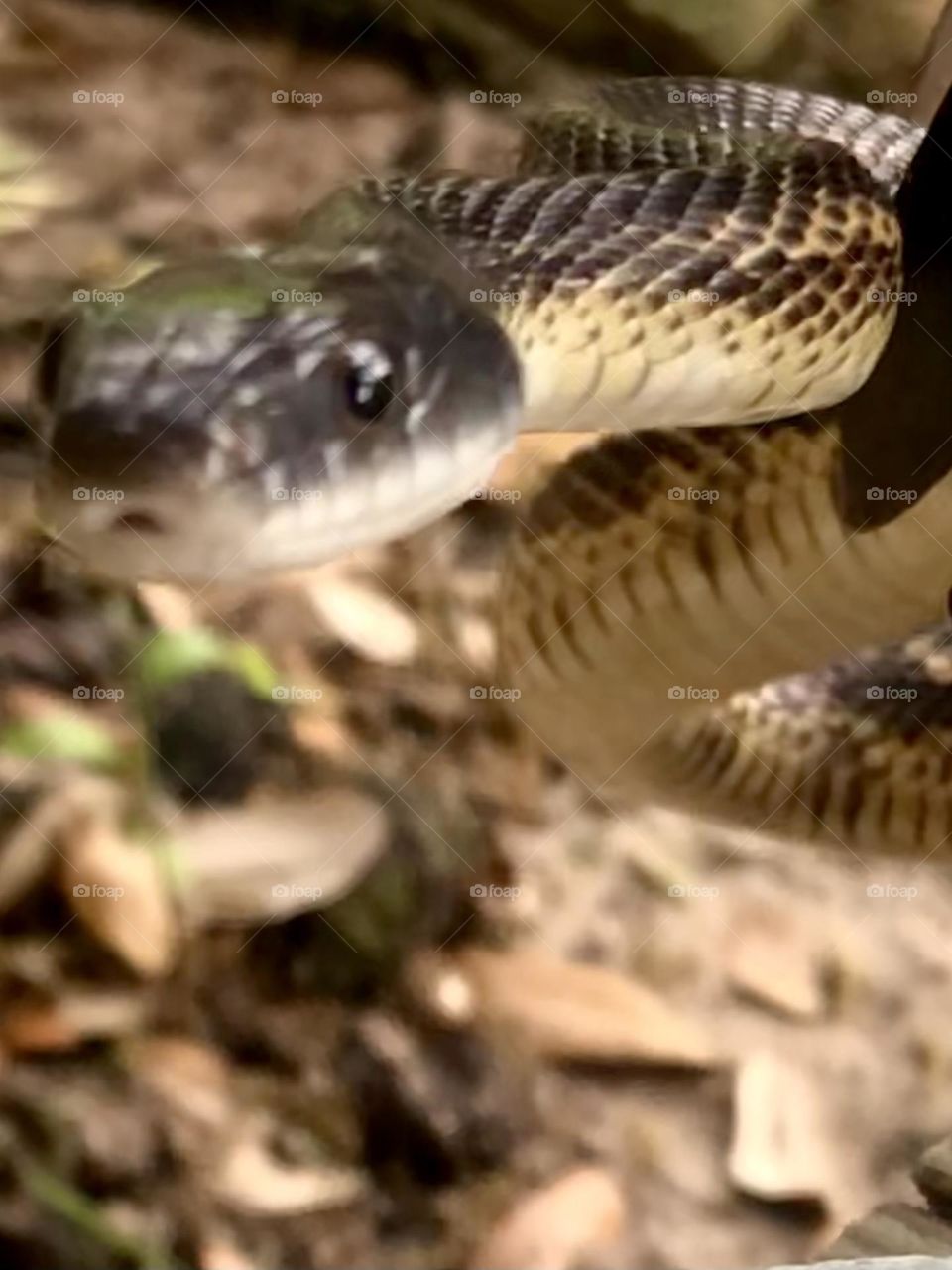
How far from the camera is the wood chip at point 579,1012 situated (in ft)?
2.35

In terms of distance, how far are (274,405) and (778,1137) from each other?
556 millimetres

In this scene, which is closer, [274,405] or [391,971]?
[274,405]

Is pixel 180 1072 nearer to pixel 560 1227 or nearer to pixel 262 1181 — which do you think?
pixel 262 1181

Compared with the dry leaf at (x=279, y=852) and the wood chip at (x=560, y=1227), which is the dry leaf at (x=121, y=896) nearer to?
the dry leaf at (x=279, y=852)

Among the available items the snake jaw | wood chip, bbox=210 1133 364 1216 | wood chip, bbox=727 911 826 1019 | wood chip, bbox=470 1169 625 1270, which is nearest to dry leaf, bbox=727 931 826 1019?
wood chip, bbox=727 911 826 1019

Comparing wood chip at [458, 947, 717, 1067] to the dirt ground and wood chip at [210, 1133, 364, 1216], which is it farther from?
wood chip at [210, 1133, 364, 1216]

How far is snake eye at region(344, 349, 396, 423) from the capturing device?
0.49m

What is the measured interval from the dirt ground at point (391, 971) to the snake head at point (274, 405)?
0.11 m

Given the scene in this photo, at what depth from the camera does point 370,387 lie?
50 cm

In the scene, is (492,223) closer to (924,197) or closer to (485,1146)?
(924,197)

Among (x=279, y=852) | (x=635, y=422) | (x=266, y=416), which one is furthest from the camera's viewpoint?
(x=279, y=852)

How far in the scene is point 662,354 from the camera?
567mm

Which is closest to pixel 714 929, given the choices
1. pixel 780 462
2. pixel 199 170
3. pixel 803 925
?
pixel 803 925

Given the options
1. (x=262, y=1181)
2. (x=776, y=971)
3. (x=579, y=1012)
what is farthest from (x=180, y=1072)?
(x=776, y=971)
